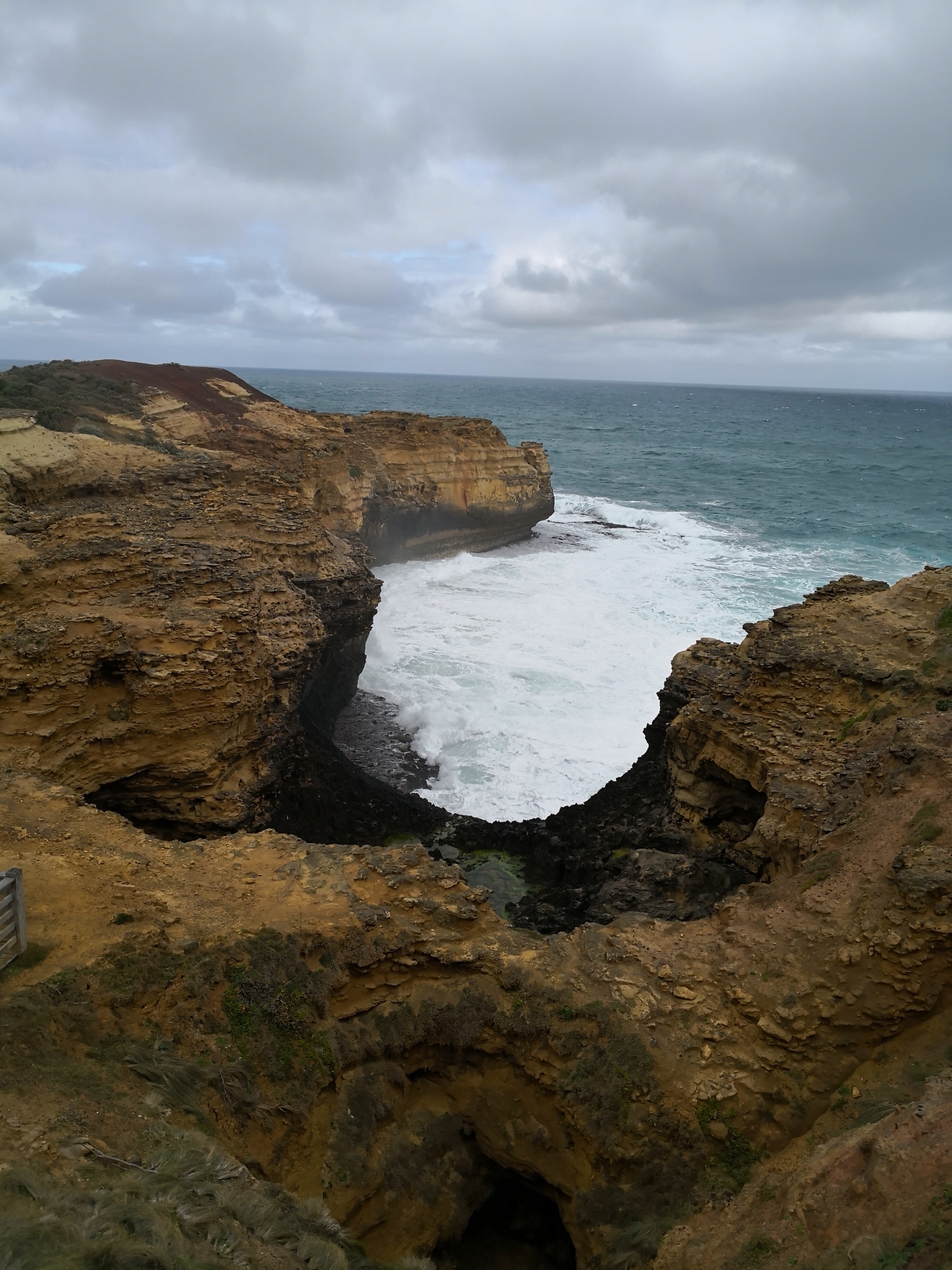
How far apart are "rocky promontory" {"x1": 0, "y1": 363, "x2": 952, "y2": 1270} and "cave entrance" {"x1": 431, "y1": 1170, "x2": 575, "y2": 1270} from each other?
0.14 feet

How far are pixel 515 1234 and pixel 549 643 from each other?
1989 centimetres

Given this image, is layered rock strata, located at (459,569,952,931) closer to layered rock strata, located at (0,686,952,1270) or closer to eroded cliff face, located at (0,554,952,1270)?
Result: eroded cliff face, located at (0,554,952,1270)

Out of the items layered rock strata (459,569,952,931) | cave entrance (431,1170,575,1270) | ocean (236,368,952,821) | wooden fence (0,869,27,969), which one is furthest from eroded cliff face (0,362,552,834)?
cave entrance (431,1170,575,1270)

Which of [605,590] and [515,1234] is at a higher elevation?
[605,590]

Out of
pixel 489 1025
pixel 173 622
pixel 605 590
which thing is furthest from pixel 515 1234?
pixel 605 590

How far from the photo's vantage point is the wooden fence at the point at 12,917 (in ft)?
23.1

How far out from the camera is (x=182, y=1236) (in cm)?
479

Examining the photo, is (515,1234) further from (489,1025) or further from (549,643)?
(549,643)

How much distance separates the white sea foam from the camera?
20078mm

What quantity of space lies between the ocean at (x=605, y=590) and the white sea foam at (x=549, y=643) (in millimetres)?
76

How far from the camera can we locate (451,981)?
29.3ft

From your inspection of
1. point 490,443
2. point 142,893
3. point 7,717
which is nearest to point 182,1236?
point 142,893

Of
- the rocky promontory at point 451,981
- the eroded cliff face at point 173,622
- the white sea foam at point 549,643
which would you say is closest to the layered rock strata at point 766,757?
the rocky promontory at point 451,981

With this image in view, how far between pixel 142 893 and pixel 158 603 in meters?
6.29
